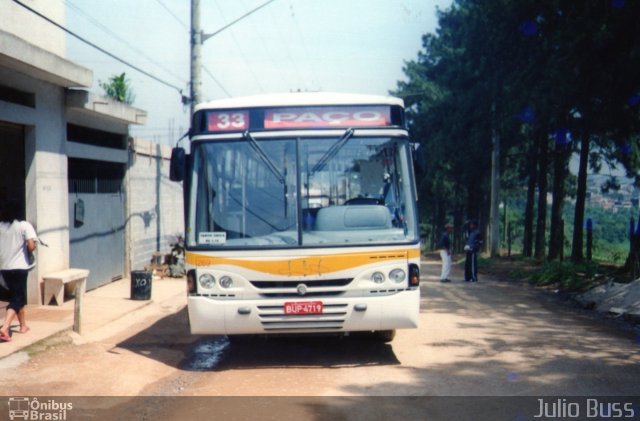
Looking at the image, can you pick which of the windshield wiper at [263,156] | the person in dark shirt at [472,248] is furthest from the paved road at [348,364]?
the person in dark shirt at [472,248]

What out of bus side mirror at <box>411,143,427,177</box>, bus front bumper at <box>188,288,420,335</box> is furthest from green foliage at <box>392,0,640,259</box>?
bus front bumper at <box>188,288,420,335</box>

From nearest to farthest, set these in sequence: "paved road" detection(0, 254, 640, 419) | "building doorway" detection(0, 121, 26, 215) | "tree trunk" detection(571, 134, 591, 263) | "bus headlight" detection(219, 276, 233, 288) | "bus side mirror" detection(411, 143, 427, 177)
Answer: "paved road" detection(0, 254, 640, 419)
"bus headlight" detection(219, 276, 233, 288)
"bus side mirror" detection(411, 143, 427, 177)
"building doorway" detection(0, 121, 26, 215)
"tree trunk" detection(571, 134, 591, 263)

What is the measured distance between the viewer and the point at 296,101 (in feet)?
28.5

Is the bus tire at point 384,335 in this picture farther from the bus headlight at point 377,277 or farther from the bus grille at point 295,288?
the bus grille at point 295,288

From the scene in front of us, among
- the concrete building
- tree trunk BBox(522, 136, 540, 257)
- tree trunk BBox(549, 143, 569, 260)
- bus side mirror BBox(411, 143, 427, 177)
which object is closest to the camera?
bus side mirror BBox(411, 143, 427, 177)

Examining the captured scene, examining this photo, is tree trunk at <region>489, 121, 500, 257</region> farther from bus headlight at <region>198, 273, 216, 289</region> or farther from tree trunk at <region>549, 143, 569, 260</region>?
bus headlight at <region>198, 273, 216, 289</region>

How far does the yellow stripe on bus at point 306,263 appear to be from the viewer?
8078 mm

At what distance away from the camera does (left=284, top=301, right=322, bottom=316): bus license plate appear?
26.4ft

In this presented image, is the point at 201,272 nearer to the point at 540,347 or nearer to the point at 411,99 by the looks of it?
the point at 540,347

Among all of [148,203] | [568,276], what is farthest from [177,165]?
[568,276]

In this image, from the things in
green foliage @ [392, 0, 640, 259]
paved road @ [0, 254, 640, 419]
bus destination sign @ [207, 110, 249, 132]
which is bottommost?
paved road @ [0, 254, 640, 419]

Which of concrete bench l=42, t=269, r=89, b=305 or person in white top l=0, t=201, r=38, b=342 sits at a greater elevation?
person in white top l=0, t=201, r=38, b=342

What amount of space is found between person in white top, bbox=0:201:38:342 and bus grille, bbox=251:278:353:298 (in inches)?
141

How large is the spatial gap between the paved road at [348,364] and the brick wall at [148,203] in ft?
23.6
